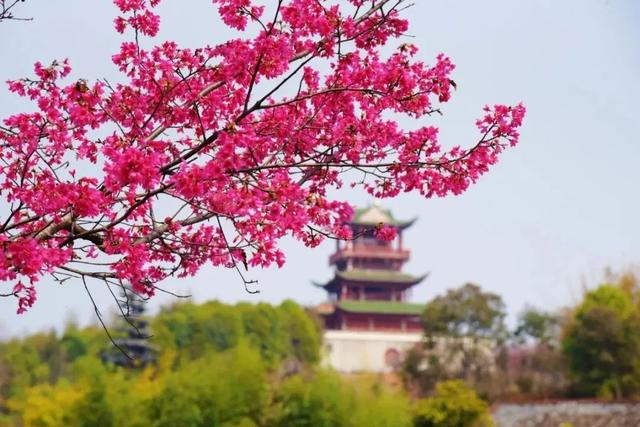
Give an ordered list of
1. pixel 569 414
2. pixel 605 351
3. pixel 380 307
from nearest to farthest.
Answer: pixel 569 414
pixel 605 351
pixel 380 307

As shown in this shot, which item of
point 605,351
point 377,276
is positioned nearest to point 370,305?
point 377,276

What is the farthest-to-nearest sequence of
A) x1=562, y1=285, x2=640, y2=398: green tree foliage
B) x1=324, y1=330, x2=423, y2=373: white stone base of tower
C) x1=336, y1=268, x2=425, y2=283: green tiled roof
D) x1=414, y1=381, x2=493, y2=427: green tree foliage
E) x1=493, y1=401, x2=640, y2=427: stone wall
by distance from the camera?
x1=336, y1=268, x2=425, y2=283: green tiled roof, x1=324, y1=330, x2=423, y2=373: white stone base of tower, x1=562, y1=285, x2=640, y2=398: green tree foliage, x1=493, y1=401, x2=640, y2=427: stone wall, x1=414, y1=381, x2=493, y2=427: green tree foliage

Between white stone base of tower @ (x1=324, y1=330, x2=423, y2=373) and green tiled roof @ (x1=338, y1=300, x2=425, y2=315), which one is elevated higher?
green tiled roof @ (x1=338, y1=300, x2=425, y2=315)

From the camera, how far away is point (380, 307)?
4681 centimetres

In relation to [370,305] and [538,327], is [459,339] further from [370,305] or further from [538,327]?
[370,305]

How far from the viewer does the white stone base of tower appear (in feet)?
145

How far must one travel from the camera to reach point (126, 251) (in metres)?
4.38

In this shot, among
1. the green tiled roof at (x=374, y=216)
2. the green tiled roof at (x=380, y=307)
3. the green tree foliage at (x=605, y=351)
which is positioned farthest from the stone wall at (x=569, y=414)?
the green tiled roof at (x=374, y=216)

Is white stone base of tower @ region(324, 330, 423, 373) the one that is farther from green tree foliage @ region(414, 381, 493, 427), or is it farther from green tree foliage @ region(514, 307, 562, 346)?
green tree foliage @ region(414, 381, 493, 427)

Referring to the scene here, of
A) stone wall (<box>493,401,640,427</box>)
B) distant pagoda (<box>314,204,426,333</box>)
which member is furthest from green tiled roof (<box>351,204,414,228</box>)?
stone wall (<box>493,401,640,427</box>)

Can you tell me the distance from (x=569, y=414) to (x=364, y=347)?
55.1 ft

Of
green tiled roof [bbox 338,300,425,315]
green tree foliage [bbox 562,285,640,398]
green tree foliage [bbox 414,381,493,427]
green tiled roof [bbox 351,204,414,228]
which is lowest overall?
green tree foliage [bbox 414,381,493,427]

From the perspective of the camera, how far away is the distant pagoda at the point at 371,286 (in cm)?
4688

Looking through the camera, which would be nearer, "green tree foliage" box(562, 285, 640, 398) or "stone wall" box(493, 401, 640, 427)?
"stone wall" box(493, 401, 640, 427)
